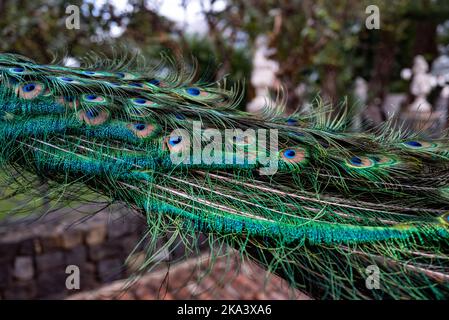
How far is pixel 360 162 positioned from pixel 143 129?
899 mm

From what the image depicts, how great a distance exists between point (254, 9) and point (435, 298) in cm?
496

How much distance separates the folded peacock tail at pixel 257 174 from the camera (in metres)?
1.47


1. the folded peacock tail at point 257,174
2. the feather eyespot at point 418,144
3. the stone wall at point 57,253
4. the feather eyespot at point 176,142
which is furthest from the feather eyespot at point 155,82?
the stone wall at point 57,253

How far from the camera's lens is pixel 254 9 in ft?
18.5

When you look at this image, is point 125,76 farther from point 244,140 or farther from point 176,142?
point 244,140

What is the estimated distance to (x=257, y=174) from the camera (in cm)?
165

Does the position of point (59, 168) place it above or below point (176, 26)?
below

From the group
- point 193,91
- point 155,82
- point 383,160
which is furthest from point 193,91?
point 383,160

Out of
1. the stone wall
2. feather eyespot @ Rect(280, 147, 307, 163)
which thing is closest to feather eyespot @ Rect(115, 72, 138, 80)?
feather eyespot @ Rect(280, 147, 307, 163)

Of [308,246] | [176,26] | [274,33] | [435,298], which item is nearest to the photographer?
[435,298]

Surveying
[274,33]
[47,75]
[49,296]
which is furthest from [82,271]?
[274,33]

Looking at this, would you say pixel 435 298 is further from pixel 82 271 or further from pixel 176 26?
pixel 176 26

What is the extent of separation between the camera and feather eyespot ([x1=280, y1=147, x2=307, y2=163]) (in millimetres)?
1655

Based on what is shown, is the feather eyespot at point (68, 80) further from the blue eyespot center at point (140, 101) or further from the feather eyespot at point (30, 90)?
the blue eyespot center at point (140, 101)
